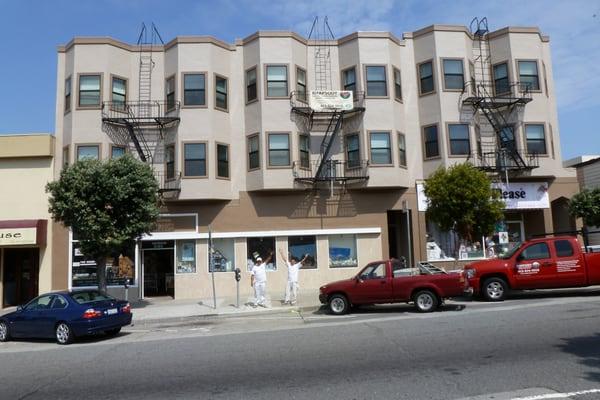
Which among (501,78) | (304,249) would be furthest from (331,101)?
(501,78)

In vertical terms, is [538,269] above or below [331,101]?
below

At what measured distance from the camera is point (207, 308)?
1780 centimetres

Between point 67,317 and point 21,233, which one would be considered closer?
point 67,317

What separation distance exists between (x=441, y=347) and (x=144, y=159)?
1671 cm

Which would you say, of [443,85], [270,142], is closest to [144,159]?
[270,142]

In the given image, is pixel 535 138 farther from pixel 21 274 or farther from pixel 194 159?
pixel 21 274

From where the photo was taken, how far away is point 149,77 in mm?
23312

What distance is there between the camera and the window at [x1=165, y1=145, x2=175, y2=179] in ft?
73.4

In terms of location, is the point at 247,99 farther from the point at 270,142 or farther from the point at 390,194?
the point at 390,194

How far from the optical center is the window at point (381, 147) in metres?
22.7

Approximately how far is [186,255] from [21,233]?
6.65m

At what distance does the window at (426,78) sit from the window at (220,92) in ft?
30.3

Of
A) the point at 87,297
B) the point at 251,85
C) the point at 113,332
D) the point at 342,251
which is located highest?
the point at 251,85

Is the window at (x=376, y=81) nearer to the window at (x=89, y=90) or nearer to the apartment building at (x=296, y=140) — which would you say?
the apartment building at (x=296, y=140)
